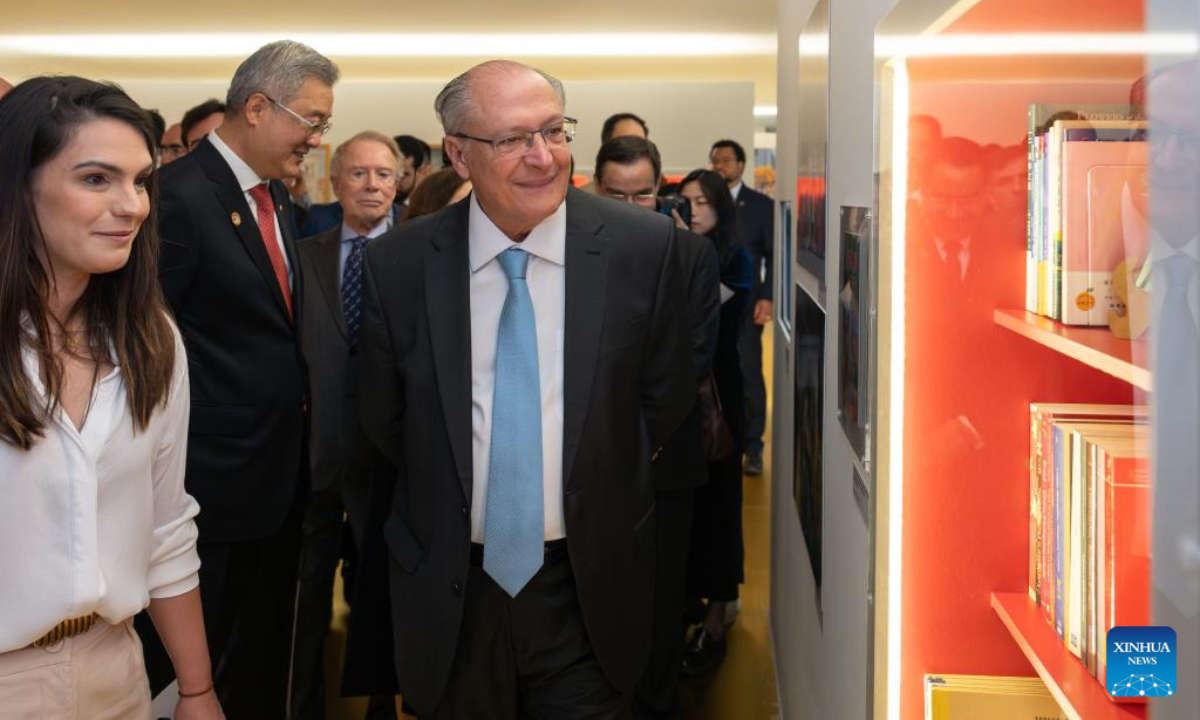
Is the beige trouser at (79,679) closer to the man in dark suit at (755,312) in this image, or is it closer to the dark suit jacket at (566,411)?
the dark suit jacket at (566,411)

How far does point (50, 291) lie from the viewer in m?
1.99

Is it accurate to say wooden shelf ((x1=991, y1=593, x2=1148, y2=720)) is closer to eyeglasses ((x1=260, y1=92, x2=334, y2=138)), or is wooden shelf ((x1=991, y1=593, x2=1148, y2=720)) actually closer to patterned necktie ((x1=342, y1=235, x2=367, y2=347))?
eyeglasses ((x1=260, y1=92, x2=334, y2=138))

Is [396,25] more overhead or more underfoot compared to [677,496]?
more overhead

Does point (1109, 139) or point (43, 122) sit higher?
point (43, 122)

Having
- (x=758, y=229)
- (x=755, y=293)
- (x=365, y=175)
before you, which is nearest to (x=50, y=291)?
(x=365, y=175)

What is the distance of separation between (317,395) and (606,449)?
5.64ft

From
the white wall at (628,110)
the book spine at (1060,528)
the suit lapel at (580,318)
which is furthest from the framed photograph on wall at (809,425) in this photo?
the white wall at (628,110)

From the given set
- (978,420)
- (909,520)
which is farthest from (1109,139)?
(909,520)

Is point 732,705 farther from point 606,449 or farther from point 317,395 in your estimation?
point 606,449

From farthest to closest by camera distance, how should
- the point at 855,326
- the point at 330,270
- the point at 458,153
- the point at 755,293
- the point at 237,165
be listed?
the point at 755,293 → the point at 330,270 → the point at 237,165 → the point at 458,153 → the point at 855,326

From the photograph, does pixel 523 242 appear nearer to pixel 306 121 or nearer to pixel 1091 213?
pixel 306 121

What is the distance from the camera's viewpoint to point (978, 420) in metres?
1.69

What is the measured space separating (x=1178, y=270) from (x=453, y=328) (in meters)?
1.91

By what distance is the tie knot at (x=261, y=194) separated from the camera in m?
3.38
